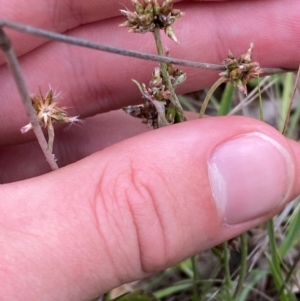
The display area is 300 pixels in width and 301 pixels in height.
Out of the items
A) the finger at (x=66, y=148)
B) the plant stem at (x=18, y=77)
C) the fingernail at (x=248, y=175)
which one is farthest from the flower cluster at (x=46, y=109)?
the finger at (x=66, y=148)

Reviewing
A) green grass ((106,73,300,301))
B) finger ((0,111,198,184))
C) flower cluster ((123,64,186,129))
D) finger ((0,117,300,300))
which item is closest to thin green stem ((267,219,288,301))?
green grass ((106,73,300,301))

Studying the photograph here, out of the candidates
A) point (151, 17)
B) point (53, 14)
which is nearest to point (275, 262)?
point (151, 17)

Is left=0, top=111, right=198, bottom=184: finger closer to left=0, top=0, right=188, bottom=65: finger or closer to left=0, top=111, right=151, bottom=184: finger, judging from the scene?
left=0, top=111, right=151, bottom=184: finger

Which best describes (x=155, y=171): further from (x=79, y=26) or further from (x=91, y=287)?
(x=79, y=26)

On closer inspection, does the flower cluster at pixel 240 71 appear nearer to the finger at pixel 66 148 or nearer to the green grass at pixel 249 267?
the green grass at pixel 249 267

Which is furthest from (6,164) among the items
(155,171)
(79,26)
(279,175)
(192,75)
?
(279,175)

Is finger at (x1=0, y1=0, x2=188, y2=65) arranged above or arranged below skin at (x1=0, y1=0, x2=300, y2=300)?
above
